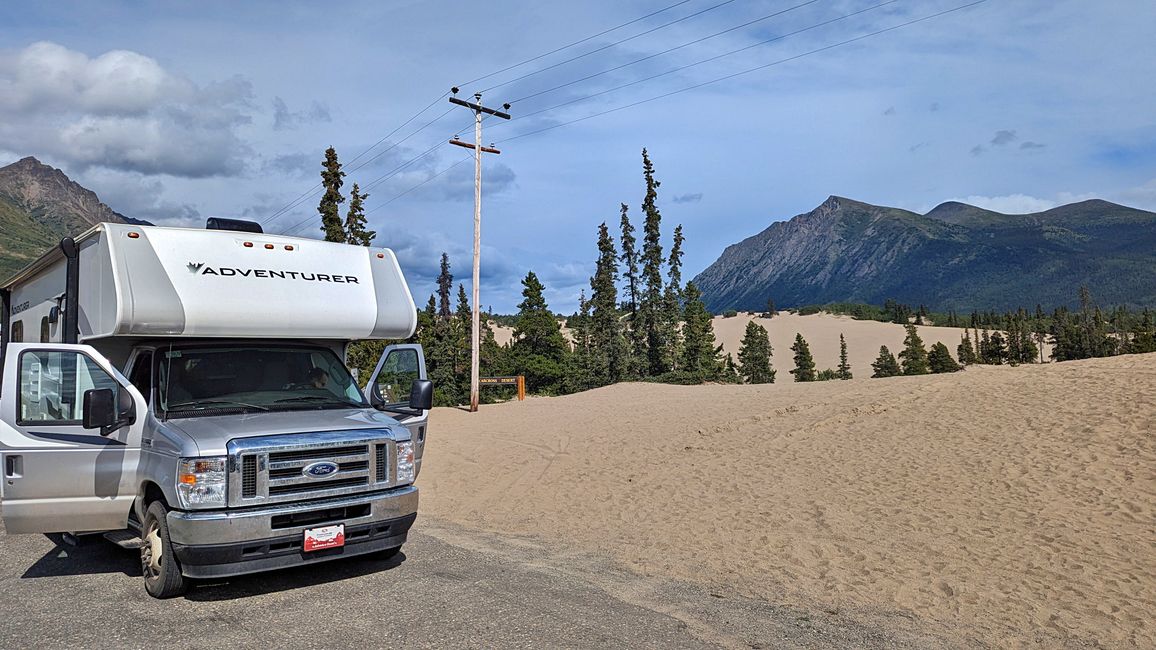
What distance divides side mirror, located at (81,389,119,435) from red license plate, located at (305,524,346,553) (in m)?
2.00

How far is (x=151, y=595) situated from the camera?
6.79m

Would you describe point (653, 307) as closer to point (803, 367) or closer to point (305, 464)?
point (803, 367)

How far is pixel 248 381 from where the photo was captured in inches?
307

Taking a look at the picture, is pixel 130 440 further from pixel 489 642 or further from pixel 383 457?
pixel 489 642

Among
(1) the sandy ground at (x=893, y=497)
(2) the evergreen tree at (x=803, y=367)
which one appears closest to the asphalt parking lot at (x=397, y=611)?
(1) the sandy ground at (x=893, y=497)

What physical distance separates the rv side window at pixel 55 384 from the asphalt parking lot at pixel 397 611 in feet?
5.25

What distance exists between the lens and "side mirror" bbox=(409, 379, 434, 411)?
8547mm

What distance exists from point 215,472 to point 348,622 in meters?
1.62

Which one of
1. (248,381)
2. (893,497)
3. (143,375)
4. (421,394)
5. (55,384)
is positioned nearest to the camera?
(55,384)

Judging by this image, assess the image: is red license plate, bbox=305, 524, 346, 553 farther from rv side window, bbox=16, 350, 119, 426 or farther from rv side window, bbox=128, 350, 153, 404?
rv side window, bbox=16, 350, 119, 426

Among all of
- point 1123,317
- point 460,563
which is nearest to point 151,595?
point 460,563

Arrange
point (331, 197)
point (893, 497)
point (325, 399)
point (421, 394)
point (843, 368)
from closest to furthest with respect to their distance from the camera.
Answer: point (325, 399)
point (421, 394)
point (893, 497)
point (331, 197)
point (843, 368)

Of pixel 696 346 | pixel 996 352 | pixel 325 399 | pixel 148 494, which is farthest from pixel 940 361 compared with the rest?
pixel 148 494

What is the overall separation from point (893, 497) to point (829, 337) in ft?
354
